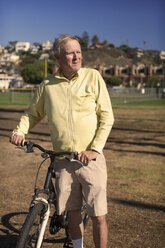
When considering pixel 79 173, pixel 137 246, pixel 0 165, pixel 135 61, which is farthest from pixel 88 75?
pixel 135 61

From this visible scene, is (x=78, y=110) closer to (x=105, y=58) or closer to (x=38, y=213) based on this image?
(x=38, y=213)

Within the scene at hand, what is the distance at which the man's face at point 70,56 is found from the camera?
2.54 metres

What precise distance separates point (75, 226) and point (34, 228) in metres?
0.45

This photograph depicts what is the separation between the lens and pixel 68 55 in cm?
255

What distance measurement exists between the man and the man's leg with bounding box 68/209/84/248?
4.1 inches

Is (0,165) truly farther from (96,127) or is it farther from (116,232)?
(96,127)

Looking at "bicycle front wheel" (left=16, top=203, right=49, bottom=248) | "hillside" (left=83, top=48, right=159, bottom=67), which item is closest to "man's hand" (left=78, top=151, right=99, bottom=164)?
"bicycle front wheel" (left=16, top=203, right=49, bottom=248)

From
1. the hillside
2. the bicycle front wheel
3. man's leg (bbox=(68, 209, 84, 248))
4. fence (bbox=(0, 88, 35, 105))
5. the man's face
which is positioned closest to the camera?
the bicycle front wheel

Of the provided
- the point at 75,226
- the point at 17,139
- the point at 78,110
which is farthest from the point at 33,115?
the point at 75,226

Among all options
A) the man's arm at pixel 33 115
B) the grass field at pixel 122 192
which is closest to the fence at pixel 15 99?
the grass field at pixel 122 192

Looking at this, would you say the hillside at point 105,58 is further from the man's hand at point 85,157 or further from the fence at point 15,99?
the man's hand at point 85,157

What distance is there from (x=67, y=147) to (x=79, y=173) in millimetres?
226

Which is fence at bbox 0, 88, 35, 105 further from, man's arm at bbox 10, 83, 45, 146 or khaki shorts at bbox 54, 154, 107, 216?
khaki shorts at bbox 54, 154, 107, 216

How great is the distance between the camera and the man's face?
2.54 meters
